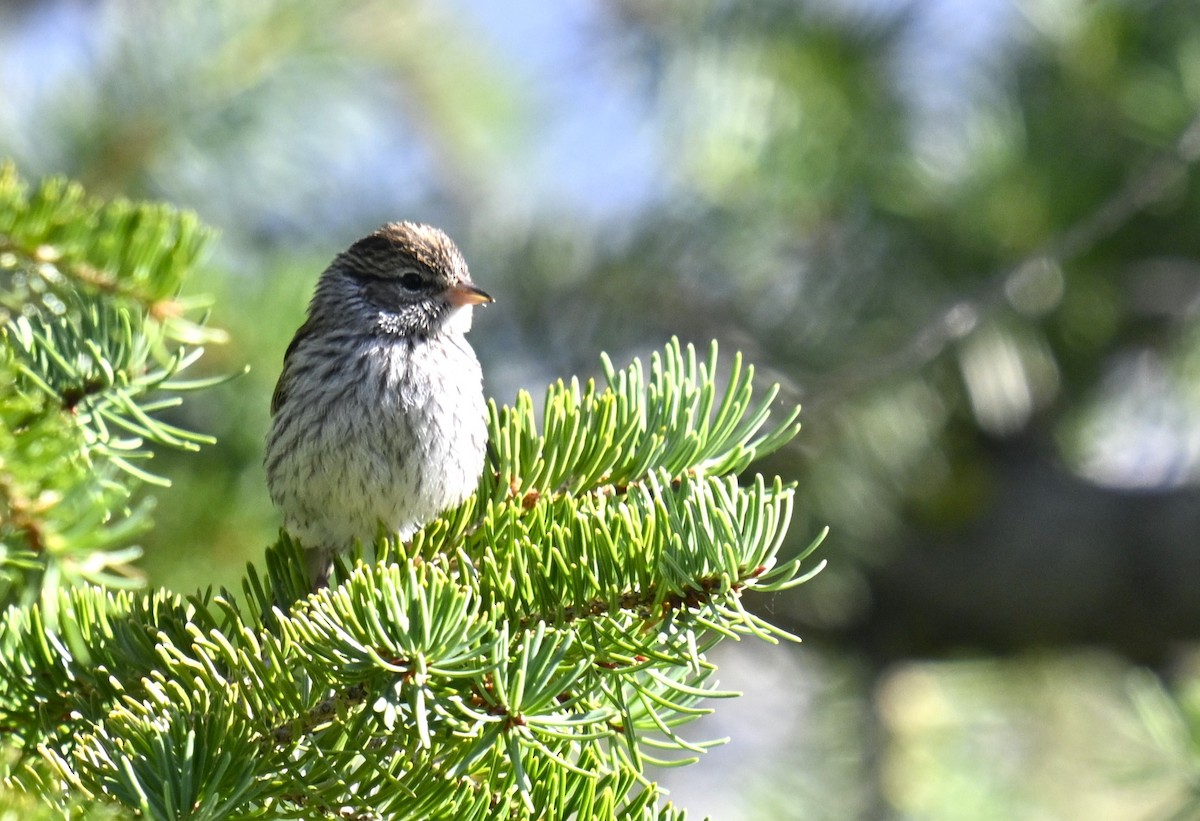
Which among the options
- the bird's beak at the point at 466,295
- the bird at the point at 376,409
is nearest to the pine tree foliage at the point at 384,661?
the bird at the point at 376,409

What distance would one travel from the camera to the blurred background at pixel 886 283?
172 inches

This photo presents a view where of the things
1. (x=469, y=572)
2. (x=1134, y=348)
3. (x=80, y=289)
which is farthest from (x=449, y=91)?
(x=469, y=572)

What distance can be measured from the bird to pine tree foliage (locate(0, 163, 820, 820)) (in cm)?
76

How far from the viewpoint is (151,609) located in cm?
217

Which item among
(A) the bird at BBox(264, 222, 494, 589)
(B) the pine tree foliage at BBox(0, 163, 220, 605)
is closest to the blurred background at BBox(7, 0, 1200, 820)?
(A) the bird at BBox(264, 222, 494, 589)

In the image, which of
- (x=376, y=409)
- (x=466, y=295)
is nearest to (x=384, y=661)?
(x=376, y=409)

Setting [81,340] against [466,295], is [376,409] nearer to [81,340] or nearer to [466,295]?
[466,295]

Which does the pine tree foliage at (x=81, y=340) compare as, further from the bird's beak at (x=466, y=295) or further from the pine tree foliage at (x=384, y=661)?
the bird's beak at (x=466, y=295)

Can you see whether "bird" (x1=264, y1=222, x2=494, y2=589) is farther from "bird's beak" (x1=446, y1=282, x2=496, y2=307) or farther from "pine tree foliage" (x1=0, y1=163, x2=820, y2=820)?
"pine tree foliage" (x1=0, y1=163, x2=820, y2=820)

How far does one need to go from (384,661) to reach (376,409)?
178cm

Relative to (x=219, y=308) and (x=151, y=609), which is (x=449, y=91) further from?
(x=151, y=609)

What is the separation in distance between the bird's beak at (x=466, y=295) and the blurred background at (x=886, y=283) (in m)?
0.60

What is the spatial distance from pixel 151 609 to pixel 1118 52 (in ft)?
12.3

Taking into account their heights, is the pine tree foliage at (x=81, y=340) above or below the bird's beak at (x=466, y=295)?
below
